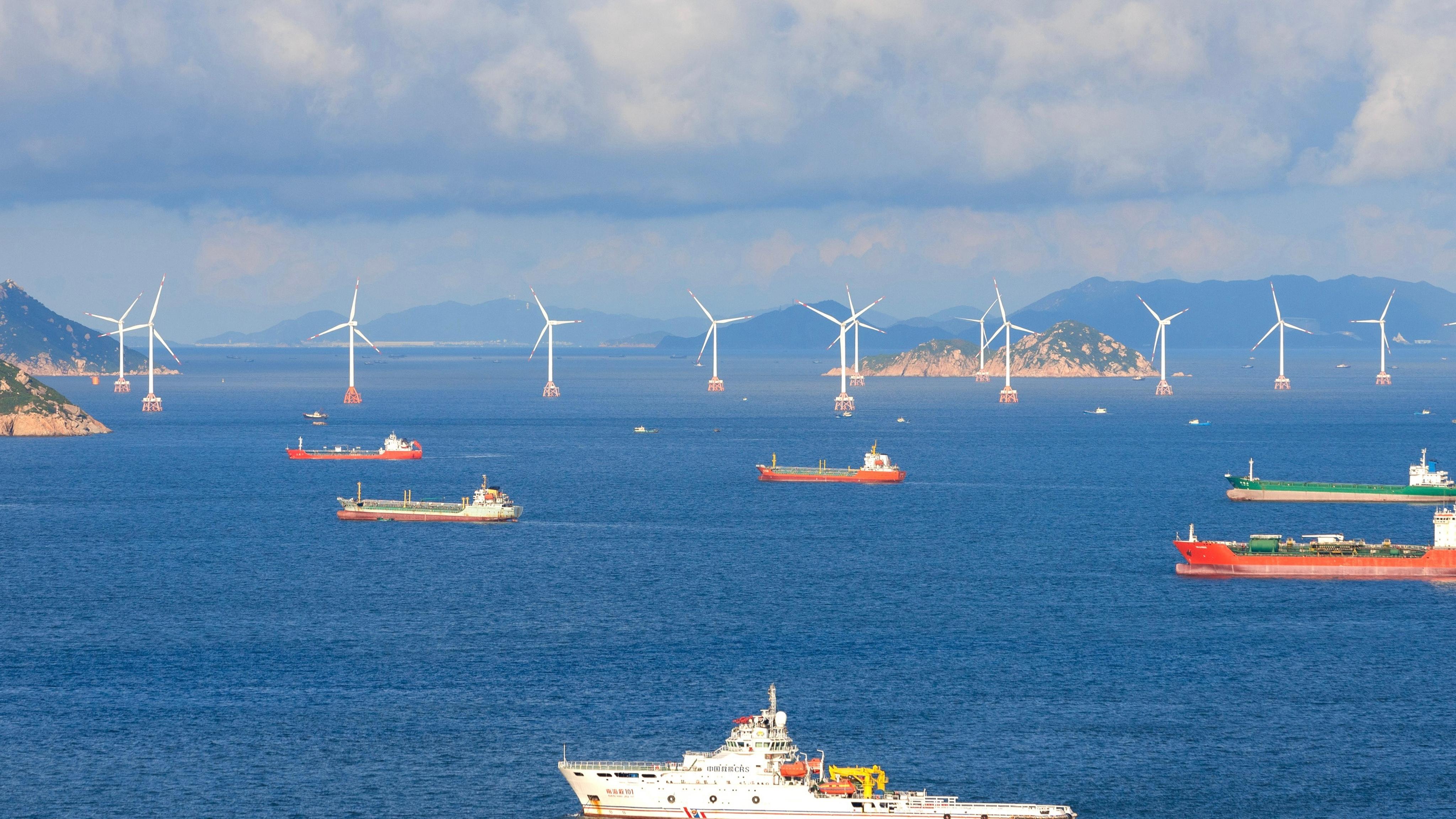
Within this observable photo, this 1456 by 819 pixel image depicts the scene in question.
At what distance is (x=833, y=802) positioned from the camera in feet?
265

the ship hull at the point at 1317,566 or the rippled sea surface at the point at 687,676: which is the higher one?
the ship hull at the point at 1317,566

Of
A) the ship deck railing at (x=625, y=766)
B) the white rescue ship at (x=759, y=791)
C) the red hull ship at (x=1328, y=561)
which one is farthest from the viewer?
the red hull ship at (x=1328, y=561)

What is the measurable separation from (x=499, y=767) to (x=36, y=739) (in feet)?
98.5

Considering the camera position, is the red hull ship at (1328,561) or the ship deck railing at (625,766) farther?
the red hull ship at (1328,561)

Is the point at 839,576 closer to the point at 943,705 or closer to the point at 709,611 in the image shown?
the point at 709,611

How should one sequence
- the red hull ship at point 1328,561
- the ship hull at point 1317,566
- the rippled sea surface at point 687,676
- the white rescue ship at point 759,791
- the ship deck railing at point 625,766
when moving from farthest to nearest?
1. the red hull ship at point 1328,561
2. the ship hull at point 1317,566
3. the rippled sea surface at point 687,676
4. the ship deck railing at point 625,766
5. the white rescue ship at point 759,791

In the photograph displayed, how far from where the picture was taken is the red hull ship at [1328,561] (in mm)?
165375

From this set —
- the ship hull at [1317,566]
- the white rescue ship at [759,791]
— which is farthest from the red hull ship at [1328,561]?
the white rescue ship at [759,791]

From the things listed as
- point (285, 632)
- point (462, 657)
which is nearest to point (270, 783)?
point (462, 657)

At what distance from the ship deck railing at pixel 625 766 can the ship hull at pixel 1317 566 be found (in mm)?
93717

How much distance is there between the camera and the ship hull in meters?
165

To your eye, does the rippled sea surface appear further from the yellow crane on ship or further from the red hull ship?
the yellow crane on ship

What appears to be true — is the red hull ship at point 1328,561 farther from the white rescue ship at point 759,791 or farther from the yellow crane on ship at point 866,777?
the yellow crane on ship at point 866,777

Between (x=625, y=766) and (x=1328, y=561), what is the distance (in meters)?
105
